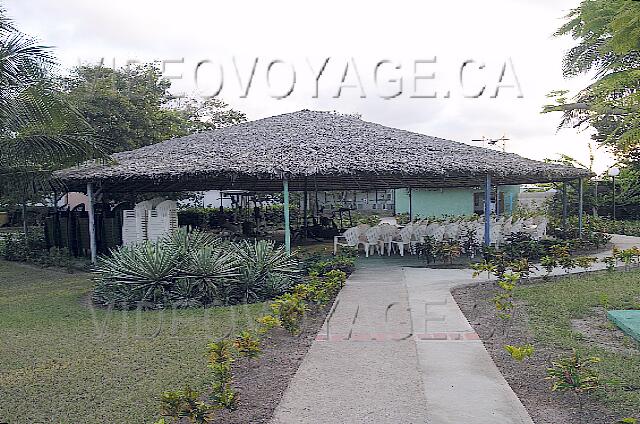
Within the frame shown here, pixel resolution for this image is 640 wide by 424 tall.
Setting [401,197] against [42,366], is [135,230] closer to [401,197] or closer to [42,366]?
[42,366]

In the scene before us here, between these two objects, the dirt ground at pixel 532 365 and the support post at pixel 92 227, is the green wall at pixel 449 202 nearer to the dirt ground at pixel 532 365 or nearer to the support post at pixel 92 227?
the support post at pixel 92 227

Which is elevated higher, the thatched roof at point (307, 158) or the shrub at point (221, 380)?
Result: the thatched roof at point (307, 158)

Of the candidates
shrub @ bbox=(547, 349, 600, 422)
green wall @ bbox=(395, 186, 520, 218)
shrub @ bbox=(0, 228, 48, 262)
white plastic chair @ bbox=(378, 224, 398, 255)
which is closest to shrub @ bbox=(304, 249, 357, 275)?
white plastic chair @ bbox=(378, 224, 398, 255)

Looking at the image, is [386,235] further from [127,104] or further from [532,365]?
[127,104]

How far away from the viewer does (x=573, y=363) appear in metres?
4.89

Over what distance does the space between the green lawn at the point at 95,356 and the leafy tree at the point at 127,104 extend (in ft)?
31.4

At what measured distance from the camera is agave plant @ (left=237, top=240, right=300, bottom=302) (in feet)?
31.8

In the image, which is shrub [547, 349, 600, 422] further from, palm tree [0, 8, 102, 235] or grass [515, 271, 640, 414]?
palm tree [0, 8, 102, 235]

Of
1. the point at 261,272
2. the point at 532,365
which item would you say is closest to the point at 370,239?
the point at 261,272

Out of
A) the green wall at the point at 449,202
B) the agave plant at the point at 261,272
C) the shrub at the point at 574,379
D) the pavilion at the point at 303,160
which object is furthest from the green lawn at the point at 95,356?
the green wall at the point at 449,202

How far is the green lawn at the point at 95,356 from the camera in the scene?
16.4ft

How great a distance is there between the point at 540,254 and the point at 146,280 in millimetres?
8786

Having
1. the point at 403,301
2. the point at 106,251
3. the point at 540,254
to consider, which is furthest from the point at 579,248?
the point at 106,251

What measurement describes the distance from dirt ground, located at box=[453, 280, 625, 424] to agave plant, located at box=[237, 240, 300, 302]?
9.81 ft
